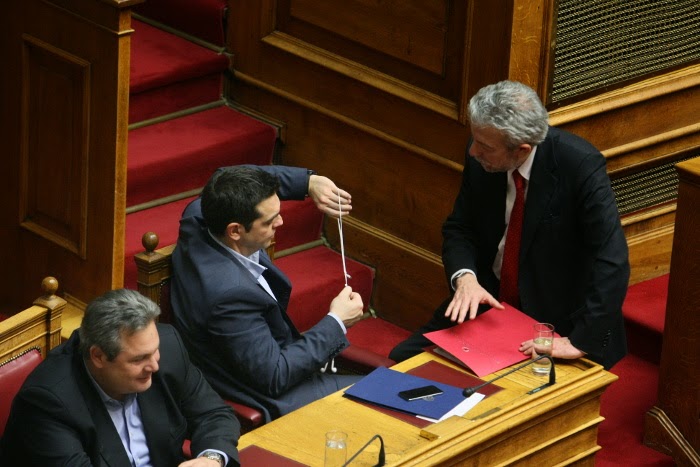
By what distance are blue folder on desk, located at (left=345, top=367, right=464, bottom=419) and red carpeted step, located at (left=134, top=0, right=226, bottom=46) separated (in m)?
2.16

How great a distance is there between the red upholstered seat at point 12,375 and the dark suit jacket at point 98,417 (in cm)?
22

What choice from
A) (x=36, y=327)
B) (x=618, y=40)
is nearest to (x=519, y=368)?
(x=36, y=327)

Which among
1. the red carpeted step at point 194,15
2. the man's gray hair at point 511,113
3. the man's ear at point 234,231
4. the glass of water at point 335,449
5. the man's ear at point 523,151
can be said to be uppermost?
the man's gray hair at point 511,113

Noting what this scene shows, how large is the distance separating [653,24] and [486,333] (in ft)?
5.35

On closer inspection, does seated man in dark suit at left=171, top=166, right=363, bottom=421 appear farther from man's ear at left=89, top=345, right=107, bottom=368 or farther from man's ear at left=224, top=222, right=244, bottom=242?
man's ear at left=89, top=345, right=107, bottom=368

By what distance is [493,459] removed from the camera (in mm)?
3459

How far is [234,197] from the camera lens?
12.1 feet

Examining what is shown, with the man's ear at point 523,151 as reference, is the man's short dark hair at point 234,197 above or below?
below

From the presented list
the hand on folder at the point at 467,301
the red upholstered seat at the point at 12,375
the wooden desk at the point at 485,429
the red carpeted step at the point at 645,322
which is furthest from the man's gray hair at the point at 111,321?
the red carpeted step at the point at 645,322

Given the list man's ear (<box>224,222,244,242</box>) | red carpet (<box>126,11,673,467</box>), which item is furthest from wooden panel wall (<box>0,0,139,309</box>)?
man's ear (<box>224,222,244,242</box>)

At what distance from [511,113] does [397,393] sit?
2.68 feet

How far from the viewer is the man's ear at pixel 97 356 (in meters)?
3.15

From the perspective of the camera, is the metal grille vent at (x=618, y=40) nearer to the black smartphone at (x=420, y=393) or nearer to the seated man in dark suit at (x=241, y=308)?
the seated man in dark suit at (x=241, y=308)

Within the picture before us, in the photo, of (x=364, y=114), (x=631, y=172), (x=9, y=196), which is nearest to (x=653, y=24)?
(x=631, y=172)
